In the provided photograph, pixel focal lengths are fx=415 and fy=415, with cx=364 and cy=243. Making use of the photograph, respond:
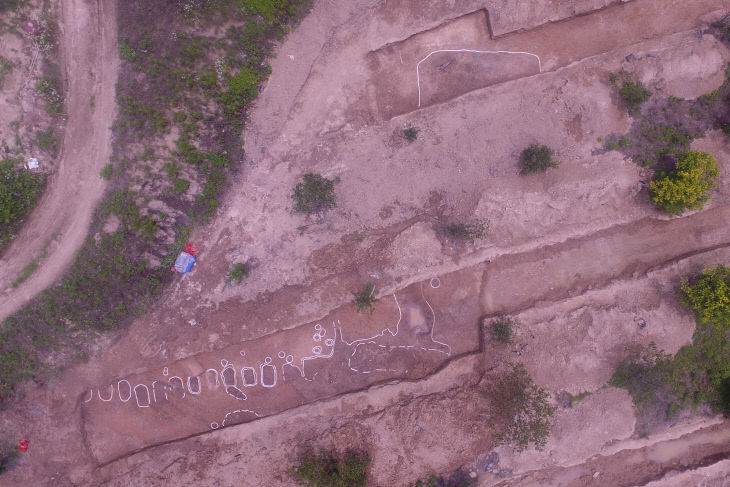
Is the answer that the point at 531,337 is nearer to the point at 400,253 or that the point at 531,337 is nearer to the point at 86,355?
the point at 400,253

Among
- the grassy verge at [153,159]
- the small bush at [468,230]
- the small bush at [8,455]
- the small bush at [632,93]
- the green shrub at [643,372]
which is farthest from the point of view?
the small bush at [8,455]

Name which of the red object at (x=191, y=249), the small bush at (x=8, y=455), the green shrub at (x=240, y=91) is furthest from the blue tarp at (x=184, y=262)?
the small bush at (x=8, y=455)

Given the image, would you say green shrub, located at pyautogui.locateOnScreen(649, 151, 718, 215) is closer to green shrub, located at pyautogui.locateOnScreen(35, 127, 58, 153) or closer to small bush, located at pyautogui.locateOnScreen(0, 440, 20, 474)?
green shrub, located at pyautogui.locateOnScreen(35, 127, 58, 153)

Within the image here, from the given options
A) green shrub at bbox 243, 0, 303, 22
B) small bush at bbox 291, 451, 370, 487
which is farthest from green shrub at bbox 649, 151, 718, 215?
green shrub at bbox 243, 0, 303, 22

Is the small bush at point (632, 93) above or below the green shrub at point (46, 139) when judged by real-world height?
below

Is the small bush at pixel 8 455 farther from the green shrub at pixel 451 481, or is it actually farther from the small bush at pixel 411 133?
the small bush at pixel 411 133

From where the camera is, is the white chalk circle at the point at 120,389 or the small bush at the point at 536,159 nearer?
the small bush at the point at 536,159
